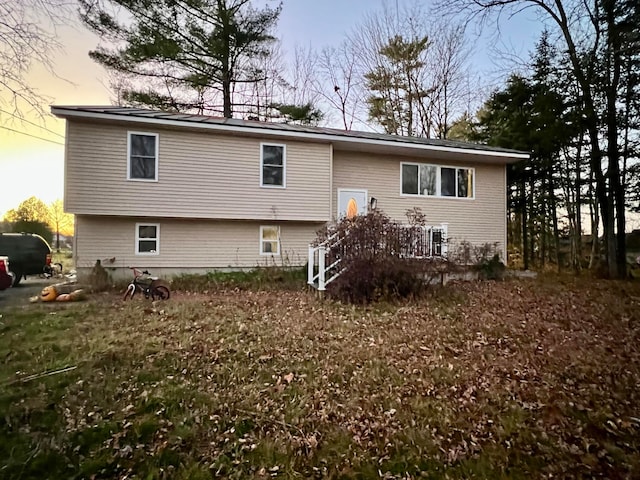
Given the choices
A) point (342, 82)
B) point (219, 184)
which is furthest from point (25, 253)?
point (342, 82)

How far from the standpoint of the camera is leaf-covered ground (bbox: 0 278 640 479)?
10.1ft

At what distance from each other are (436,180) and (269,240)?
266 inches

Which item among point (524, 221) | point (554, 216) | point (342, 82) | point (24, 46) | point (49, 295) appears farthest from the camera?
point (342, 82)

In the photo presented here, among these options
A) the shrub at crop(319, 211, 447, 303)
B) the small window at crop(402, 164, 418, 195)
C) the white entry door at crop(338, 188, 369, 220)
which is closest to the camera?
the shrub at crop(319, 211, 447, 303)

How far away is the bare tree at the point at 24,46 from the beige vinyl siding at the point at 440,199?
9.84m

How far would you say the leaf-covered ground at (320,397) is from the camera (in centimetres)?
307

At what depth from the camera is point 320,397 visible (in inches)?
159

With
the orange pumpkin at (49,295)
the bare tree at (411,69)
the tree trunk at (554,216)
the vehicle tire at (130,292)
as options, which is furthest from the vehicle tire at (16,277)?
the tree trunk at (554,216)

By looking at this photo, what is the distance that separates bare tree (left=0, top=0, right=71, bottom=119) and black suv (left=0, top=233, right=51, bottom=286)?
8276 mm

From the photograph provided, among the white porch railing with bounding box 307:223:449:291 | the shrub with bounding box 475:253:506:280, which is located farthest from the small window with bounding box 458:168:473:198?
the white porch railing with bounding box 307:223:449:291

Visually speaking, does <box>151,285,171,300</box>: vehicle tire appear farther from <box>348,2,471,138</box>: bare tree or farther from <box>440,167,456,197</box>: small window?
<box>348,2,471,138</box>: bare tree

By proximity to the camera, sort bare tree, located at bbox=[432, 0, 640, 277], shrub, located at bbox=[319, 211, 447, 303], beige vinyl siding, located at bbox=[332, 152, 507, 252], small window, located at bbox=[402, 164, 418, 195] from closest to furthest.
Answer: shrub, located at bbox=[319, 211, 447, 303] < bare tree, located at bbox=[432, 0, 640, 277] < beige vinyl siding, located at bbox=[332, 152, 507, 252] < small window, located at bbox=[402, 164, 418, 195]

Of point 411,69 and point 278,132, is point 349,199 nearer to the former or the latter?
point 278,132

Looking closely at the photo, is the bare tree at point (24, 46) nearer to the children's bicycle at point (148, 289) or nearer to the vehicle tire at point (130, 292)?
the children's bicycle at point (148, 289)
